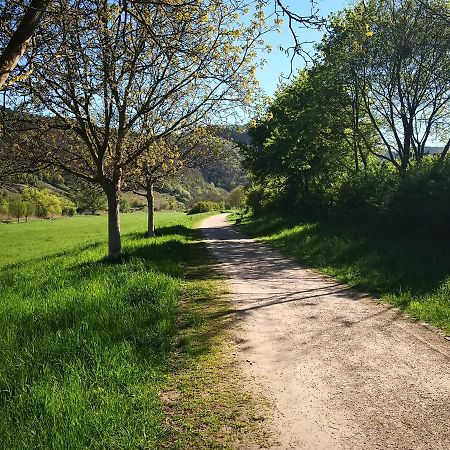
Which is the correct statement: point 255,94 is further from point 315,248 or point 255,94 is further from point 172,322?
point 172,322

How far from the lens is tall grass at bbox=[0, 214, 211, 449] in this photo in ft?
12.0

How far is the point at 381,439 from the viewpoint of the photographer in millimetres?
3658

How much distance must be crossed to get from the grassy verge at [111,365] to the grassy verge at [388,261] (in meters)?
3.78

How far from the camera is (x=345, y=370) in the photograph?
5141 mm

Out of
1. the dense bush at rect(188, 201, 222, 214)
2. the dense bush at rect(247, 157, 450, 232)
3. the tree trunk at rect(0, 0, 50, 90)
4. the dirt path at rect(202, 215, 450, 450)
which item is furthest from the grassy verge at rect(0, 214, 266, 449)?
the dense bush at rect(188, 201, 222, 214)

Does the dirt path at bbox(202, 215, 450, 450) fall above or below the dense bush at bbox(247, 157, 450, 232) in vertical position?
below

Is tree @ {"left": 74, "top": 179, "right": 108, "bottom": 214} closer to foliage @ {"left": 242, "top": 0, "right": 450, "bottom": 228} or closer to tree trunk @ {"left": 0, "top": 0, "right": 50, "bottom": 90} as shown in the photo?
foliage @ {"left": 242, "top": 0, "right": 450, "bottom": 228}

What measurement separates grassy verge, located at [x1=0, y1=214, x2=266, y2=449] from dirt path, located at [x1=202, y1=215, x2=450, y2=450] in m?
0.52

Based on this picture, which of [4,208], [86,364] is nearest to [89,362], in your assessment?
[86,364]

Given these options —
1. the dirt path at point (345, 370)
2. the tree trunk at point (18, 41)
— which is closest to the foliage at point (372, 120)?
the dirt path at point (345, 370)

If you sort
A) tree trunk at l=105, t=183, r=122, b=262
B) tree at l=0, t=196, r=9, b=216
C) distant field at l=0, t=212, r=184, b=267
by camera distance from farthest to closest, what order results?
tree at l=0, t=196, r=9, b=216 < distant field at l=0, t=212, r=184, b=267 < tree trunk at l=105, t=183, r=122, b=262

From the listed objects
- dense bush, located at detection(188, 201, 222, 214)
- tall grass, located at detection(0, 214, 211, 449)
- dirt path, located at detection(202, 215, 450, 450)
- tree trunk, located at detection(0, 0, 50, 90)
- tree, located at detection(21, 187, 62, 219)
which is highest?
tree trunk, located at detection(0, 0, 50, 90)

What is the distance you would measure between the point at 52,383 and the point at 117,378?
0.69m

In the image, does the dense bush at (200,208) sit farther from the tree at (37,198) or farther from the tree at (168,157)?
the tree at (37,198)
